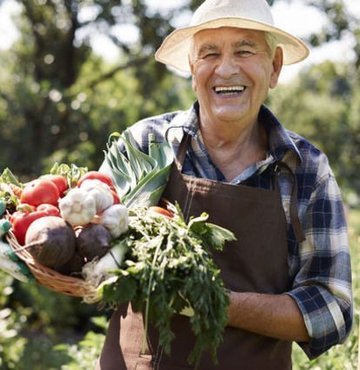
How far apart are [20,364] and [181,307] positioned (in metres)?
3.81

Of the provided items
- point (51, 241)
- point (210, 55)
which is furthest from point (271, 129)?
point (51, 241)

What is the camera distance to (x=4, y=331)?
5316 mm

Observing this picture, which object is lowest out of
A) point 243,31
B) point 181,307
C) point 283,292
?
point 283,292

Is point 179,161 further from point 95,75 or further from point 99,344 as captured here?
point 95,75

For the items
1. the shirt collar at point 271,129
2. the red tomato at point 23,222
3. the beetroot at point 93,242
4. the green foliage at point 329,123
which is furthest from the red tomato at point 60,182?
the green foliage at point 329,123

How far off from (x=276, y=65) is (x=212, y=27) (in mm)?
302

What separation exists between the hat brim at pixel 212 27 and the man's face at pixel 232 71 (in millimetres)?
28

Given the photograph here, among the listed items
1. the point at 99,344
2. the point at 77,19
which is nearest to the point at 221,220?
the point at 99,344

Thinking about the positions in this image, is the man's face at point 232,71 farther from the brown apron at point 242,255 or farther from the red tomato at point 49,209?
the red tomato at point 49,209

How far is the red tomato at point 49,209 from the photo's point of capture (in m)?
2.18

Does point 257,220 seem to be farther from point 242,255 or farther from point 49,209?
point 49,209

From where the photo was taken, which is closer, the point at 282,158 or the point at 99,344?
the point at 282,158

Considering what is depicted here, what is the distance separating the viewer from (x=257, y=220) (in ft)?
8.45

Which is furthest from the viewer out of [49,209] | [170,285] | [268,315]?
[268,315]
